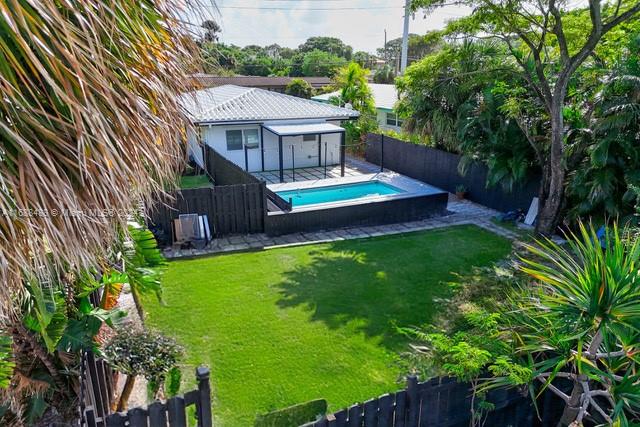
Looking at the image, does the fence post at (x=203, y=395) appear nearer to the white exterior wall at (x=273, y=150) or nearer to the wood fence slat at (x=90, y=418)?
the wood fence slat at (x=90, y=418)

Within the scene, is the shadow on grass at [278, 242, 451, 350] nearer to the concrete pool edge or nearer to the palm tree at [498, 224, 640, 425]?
the concrete pool edge

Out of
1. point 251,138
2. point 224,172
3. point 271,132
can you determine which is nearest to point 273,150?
point 251,138

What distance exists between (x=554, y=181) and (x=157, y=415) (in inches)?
445

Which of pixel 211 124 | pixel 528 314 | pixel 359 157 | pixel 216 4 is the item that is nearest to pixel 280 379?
pixel 528 314

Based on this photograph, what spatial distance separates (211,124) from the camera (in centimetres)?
1858

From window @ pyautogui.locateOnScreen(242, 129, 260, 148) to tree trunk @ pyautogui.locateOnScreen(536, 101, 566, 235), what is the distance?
1266 centimetres

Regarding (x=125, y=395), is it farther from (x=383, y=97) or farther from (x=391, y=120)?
(x=383, y=97)

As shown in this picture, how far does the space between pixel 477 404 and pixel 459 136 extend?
39.6 feet

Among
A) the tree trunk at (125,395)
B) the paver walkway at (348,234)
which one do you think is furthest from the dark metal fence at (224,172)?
the tree trunk at (125,395)

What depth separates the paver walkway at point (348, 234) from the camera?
37.5ft

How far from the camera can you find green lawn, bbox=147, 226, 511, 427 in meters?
6.20

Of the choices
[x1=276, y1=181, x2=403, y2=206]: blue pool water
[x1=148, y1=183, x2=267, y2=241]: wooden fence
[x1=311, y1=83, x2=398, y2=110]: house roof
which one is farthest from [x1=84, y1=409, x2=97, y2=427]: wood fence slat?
[x1=311, y1=83, x2=398, y2=110]: house roof

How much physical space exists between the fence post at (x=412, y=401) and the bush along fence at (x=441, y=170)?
11649 millimetres

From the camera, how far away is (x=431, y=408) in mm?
4480
